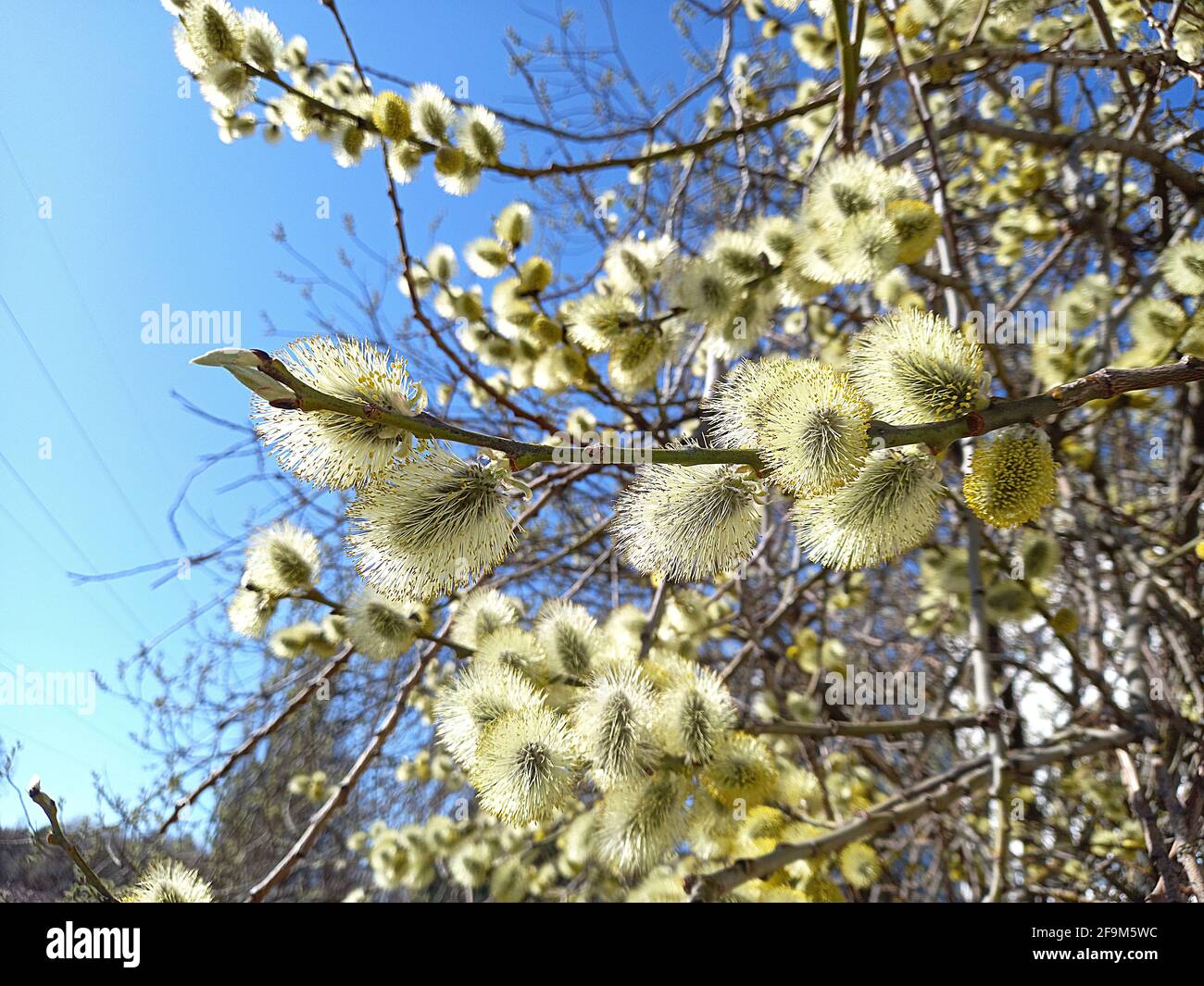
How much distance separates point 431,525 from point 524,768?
535 mm

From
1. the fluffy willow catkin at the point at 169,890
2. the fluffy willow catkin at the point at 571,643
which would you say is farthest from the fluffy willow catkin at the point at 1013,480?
the fluffy willow catkin at the point at 169,890

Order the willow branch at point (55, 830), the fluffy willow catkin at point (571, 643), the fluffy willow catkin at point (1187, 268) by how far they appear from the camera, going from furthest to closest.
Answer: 1. the fluffy willow catkin at point (1187, 268)
2. the fluffy willow catkin at point (571, 643)
3. the willow branch at point (55, 830)

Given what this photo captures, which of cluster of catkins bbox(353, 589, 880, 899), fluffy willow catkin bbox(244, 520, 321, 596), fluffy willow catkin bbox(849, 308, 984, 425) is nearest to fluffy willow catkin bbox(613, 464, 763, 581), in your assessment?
fluffy willow catkin bbox(849, 308, 984, 425)

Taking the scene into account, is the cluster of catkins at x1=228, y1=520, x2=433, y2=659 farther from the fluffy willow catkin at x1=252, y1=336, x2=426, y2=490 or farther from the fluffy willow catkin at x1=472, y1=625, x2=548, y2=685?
the fluffy willow catkin at x1=252, y1=336, x2=426, y2=490

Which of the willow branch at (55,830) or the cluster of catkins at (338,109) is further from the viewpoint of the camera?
the cluster of catkins at (338,109)

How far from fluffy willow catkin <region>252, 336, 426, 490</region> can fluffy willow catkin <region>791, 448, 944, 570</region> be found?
0.48m

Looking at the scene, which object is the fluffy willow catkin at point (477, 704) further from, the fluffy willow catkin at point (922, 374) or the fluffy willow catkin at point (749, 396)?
the fluffy willow catkin at point (922, 374)

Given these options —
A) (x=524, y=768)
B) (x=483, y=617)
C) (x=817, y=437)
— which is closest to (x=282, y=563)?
(x=483, y=617)

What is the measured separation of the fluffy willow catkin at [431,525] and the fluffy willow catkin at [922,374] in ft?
1.54

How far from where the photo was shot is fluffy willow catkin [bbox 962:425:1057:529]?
2.99 ft

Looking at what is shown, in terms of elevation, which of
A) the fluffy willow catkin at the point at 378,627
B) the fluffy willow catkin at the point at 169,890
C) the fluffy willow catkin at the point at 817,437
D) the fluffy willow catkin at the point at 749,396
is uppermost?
the fluffy willow catkin at the point at 749,396

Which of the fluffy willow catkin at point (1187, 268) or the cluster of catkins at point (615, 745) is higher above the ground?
the fluffy willow catkin at point (1187, 268)

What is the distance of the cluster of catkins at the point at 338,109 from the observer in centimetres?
166

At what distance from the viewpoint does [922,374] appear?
848mm
